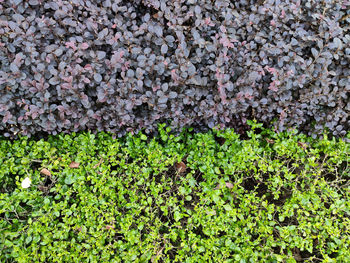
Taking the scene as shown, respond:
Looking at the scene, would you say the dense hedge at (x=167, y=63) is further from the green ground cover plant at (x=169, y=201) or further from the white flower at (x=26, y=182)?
the white flower at (x=26, y=182)

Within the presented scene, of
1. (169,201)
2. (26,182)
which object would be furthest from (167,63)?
(26,182)

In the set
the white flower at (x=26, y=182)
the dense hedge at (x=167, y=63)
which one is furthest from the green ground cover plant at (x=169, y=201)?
the dense hedge at (x=167, y=63)

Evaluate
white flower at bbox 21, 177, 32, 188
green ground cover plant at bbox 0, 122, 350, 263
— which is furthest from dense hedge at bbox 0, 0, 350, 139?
white flower at bbox 21, 177, 32, 188

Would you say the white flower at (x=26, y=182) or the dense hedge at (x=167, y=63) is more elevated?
the dense hedge at (x=167, y=63)

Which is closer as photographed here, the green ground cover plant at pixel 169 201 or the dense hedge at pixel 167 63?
the green ground cover plant at pixel 169 201

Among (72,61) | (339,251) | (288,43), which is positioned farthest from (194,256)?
(288,43)
